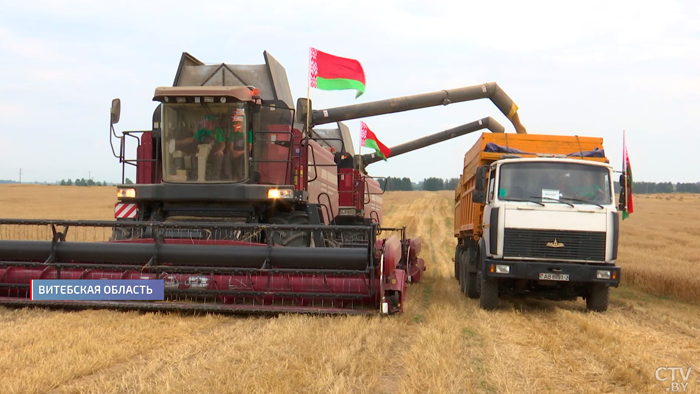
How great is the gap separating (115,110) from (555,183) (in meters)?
6.23

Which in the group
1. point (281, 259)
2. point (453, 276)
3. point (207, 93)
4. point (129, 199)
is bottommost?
point (453, 276)

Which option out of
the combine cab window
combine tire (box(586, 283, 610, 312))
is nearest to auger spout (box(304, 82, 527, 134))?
the combine cab window

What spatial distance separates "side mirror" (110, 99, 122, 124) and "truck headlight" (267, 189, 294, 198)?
2357 millimetres

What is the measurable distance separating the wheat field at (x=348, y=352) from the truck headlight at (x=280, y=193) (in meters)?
2.01

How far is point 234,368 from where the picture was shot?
457 centimetres

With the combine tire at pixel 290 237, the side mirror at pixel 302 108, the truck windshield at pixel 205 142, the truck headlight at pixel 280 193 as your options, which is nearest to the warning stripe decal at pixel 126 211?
the truck windshield at pixel 205 142

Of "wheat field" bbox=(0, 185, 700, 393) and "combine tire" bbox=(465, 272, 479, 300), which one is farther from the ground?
"wheat field" bbox=(0, 185, 700, 393)

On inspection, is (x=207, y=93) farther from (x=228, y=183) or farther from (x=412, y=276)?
(x=412, y=276)

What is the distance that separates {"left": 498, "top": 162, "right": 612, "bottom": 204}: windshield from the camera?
8961 mm

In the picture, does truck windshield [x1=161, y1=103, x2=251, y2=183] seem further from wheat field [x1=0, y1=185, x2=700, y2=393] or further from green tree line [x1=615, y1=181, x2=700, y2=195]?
green tree line [x1=615, y1=181, x2=700, y2=195]

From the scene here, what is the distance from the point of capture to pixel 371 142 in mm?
16281

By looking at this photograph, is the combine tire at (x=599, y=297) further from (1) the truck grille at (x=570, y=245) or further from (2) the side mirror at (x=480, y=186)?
(2) the side mirror at (x=480, y=186)

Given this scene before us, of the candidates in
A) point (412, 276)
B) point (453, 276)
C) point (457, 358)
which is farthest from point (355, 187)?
point (457, 358)

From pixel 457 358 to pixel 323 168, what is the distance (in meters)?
6.19
